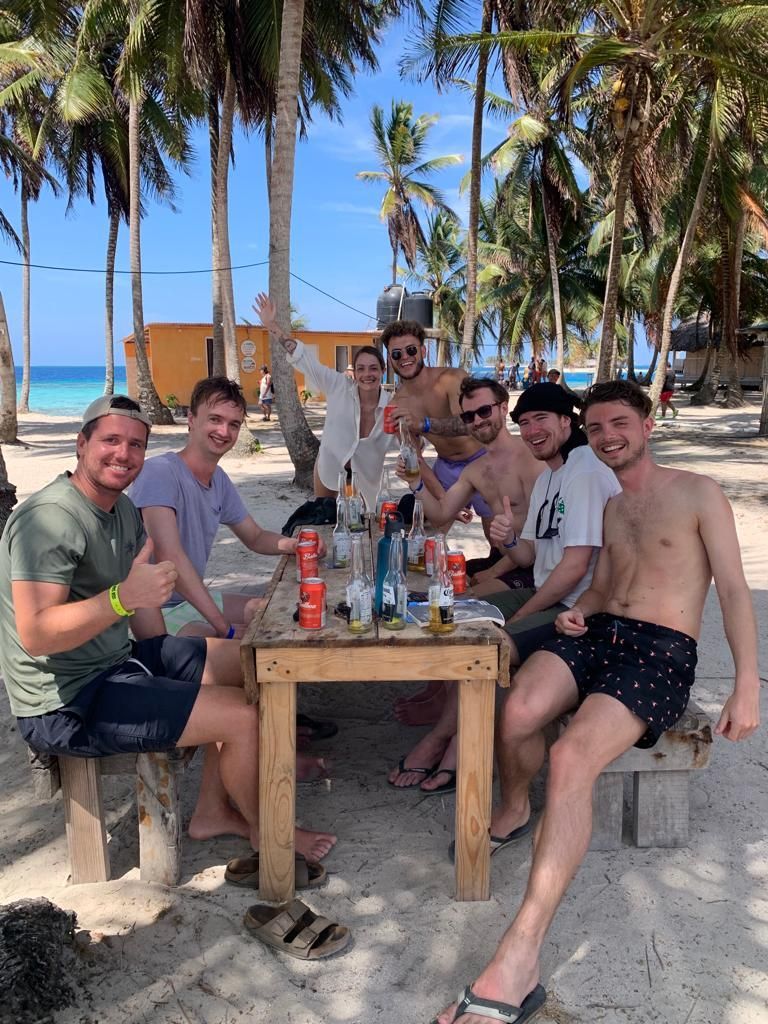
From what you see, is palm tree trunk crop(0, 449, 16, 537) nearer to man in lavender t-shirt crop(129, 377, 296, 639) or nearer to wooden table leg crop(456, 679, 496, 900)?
man in lavender t-shirt crop(129, 377, 296, 639)

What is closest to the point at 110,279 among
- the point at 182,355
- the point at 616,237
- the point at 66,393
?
the point at 182,355

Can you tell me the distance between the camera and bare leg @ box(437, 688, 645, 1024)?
2115 mm

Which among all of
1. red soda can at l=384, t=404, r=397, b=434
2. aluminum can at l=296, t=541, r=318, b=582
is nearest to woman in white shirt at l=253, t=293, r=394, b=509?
red soda can at l=384, t=404, r=397, b=434

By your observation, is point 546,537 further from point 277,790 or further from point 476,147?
point 476,147

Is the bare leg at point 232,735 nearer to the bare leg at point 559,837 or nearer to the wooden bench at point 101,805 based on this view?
the wooden bench at point 101,805

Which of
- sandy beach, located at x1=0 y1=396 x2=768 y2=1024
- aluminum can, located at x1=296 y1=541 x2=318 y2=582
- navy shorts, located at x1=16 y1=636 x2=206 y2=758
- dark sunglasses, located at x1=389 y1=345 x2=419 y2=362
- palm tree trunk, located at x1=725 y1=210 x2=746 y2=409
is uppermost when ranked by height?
palm tree trunk, located at x1=725 y1=210 x2=746 y2=409

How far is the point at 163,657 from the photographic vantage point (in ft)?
9.79

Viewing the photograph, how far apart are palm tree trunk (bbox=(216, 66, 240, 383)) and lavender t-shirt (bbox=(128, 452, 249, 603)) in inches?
443

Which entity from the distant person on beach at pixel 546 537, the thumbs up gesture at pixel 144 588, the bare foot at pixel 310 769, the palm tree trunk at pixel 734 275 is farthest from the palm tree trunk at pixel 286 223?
the palm tree trunk at pixel 734 275

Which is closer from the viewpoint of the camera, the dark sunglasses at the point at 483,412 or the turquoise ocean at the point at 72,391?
the dark sunglasses at the point at 483,412

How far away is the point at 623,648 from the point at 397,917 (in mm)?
1211

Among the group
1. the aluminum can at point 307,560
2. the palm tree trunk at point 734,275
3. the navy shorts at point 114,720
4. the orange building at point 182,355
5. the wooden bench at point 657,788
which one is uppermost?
the palm tree trunk at point 734,275

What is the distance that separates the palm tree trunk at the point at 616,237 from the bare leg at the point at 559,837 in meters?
12.4

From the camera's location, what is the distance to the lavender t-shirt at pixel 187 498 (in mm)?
3418
